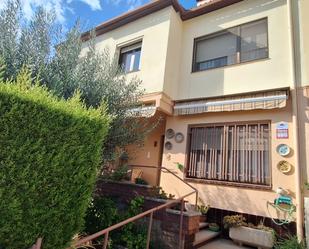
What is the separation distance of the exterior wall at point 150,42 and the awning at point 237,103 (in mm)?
1438

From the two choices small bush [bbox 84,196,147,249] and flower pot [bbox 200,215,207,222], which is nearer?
small bush [bbox 84,196,147,249]

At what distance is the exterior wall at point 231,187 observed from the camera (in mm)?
8125

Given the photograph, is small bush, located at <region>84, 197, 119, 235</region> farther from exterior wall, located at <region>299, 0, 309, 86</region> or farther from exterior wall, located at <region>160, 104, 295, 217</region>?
exterior wall, located at <region>299, 0, 309, 86</region>

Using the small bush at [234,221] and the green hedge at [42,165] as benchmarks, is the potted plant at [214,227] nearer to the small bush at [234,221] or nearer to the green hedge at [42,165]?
the small bush at [234,221]

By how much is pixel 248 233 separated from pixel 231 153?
3005 millimetres

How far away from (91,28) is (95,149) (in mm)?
4800

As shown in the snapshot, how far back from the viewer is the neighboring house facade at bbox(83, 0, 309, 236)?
8344mm

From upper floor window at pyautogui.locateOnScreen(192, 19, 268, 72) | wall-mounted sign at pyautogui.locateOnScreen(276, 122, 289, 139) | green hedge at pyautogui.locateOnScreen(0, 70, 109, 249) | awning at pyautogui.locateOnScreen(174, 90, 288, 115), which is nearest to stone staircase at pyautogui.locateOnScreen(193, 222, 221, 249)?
wall-mounted sign at pyautogui.locateOnScreen(276, 122, 289, 139)

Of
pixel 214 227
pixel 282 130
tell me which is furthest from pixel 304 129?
pixel 214 227

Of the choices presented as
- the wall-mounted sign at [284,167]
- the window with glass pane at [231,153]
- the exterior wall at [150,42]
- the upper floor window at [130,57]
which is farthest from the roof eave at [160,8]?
the wall-mounted sign at [284,167]

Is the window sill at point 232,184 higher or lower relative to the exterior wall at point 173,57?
lower

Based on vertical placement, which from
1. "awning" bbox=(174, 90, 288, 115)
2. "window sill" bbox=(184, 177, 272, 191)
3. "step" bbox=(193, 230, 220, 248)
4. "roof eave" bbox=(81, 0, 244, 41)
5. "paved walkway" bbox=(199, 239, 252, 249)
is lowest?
"paved walkway" bbox=(199, 239, 252, 249)

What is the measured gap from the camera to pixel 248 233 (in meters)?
7.56

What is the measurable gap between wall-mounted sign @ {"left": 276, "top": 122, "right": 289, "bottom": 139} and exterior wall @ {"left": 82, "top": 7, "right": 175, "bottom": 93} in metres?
4.93
